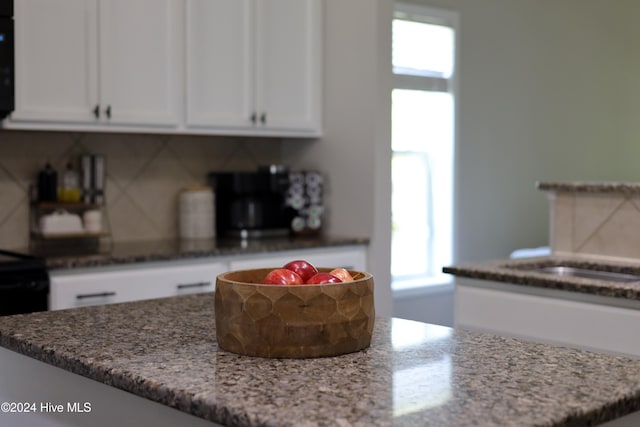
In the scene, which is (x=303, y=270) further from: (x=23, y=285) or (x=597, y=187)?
(x=597, y=187)

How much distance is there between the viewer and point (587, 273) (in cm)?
301

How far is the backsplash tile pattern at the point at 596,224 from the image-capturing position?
297 cm

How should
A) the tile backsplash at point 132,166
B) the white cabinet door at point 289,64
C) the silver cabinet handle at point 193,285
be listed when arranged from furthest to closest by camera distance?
the white cabinet door at point 289,64 → the tile backsplash at point 132,166 → the silver cabinet handle at point 193,285

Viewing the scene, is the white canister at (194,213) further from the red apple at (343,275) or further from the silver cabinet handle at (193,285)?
the red apple at (343,275)

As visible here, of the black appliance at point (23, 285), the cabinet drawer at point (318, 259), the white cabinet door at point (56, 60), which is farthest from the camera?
the cabinet drawer at point (318, 259)

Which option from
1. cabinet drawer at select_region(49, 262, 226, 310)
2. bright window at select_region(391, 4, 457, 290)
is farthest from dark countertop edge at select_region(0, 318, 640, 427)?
bright window at select_region(391, 4, 457, 290)

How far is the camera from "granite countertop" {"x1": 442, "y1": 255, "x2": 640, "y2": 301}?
2410 millimetres

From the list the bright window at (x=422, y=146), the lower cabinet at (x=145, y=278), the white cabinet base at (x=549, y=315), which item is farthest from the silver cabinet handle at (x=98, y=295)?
the bright window at (x=422, y=146)

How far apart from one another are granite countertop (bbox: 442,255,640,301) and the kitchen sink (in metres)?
0.01

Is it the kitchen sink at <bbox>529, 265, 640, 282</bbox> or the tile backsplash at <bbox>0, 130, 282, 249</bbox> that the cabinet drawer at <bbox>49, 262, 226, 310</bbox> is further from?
the kitchen sink at <bbox>529, 265, 640, 282</bbox>

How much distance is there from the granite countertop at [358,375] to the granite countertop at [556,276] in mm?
866

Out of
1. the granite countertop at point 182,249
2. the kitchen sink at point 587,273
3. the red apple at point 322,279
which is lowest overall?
the kitchen sink at point 587,273

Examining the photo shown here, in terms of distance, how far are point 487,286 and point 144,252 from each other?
1.42 m

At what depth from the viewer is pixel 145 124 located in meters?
3.54
